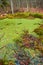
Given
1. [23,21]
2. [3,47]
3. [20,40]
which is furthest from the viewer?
[23,21]

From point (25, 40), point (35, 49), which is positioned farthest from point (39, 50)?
point (25, 40)

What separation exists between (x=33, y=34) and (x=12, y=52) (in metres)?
1.78

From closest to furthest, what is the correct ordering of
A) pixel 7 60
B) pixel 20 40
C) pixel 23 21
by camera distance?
1. pixel 7 60
2. pixel 20 40
3. pixel 23 21

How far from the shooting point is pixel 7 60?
23.5ft

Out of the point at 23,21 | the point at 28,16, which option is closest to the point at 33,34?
the point at 23,21

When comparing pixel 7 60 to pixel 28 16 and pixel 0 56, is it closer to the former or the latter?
pixel 0 56

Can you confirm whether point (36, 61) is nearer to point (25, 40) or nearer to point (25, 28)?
point (25, 40)

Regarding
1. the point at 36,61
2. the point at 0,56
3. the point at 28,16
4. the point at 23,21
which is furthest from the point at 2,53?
the point at 28,16

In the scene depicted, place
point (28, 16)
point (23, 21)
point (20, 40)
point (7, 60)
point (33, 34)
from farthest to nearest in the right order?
point (28, 16)
point (23, 21)
point (33, 34)
point (20, 40)
point (7, 60)

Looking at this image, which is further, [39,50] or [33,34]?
[33,34]

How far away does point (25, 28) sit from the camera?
9555mm

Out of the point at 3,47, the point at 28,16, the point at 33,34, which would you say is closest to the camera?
the point at 3,47

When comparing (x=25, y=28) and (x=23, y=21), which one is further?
(x=23, y=21)

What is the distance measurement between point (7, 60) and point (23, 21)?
3751 millimetres
